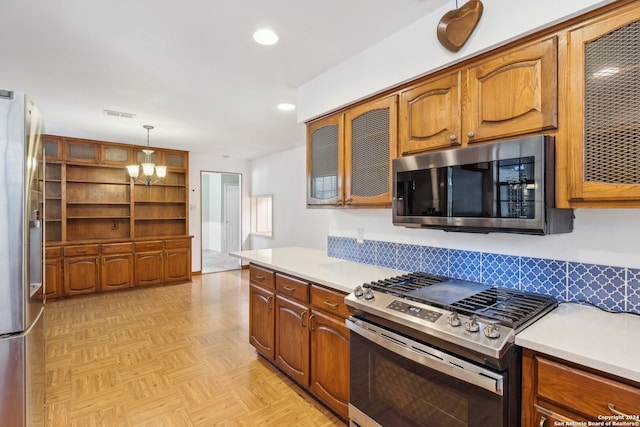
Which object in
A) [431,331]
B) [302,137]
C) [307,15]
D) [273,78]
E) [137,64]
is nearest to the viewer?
[431,331]

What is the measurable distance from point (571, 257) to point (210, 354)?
2.88 meters

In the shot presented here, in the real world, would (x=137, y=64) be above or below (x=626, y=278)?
above

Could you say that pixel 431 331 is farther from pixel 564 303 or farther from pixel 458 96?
pixel 458 96

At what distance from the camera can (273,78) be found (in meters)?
2.73

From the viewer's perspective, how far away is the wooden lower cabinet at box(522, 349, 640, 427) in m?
0.99

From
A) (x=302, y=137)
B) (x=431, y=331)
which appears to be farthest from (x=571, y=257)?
(x=302, y=137)

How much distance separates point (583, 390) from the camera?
106cm

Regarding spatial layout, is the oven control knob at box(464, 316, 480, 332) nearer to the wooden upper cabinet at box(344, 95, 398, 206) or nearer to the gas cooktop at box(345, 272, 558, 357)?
the gas cooktop at box(345, 272, 558, 357)

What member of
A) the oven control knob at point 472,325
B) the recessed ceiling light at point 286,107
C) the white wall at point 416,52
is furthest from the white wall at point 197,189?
the oven control knob at point 472,325

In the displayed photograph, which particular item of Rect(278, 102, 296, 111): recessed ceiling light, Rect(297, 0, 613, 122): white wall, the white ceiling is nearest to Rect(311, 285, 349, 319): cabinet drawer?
Rect(297, 0, 613, 122): white wall

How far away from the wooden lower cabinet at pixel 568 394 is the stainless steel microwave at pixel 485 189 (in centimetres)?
56

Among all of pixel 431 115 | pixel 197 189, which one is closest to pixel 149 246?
pixel 197 189

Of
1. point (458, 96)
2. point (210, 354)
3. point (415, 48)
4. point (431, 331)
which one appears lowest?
point (210, 354)

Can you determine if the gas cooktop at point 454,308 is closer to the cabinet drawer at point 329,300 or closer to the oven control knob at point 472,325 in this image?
the oven control knob at point 472,325
